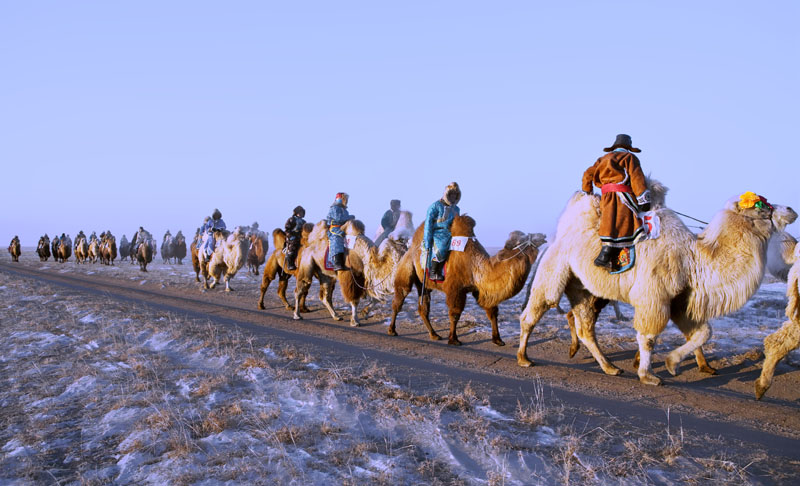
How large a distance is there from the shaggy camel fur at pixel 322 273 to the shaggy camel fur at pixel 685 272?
19.5 ft

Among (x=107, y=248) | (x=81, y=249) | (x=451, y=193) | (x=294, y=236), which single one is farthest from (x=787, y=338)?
(x=81, y=249)

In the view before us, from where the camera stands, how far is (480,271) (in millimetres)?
9008

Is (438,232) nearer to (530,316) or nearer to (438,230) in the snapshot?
(438,230)

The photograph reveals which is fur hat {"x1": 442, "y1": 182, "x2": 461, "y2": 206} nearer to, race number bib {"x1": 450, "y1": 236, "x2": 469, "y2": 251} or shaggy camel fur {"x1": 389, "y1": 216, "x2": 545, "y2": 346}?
shaggy camel fur {"x1": 389, "y1": 216, "x2": 545, "y2": 346}

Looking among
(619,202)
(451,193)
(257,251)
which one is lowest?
(257,251)

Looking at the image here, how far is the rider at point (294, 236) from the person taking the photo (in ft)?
45.3

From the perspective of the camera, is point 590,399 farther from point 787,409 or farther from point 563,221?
point 563,221

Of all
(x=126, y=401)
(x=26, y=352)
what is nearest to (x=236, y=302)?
(x=26, y=352)

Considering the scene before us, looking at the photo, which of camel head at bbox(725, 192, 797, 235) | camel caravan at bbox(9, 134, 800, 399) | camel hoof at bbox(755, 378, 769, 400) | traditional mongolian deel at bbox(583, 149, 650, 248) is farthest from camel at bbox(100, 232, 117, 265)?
camel hoof at bbox(755, 378, 769, 400)

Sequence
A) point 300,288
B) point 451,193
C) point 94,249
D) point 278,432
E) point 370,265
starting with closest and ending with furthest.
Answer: point 278,432, point 451,193, point 370,265, point 300,288, point 94,249

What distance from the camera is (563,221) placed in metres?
7.70

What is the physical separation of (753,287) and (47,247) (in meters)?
61.3

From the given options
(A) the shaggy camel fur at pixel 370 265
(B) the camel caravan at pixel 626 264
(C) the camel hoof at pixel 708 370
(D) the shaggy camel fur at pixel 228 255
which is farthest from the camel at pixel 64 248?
(C) the camel hoof at pixel 708 370

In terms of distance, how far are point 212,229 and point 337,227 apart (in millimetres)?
10091
